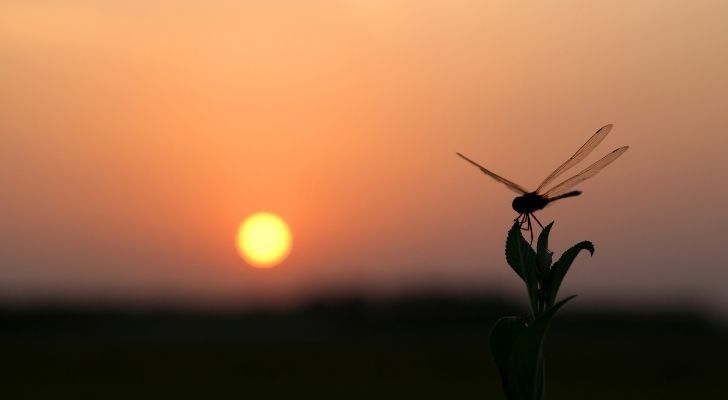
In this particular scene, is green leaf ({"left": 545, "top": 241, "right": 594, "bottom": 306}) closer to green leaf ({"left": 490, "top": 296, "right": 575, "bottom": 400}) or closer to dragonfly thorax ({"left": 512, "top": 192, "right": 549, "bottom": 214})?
green leaf ({"left": 490, "top": 296, "right": 575, "bottom": 400})

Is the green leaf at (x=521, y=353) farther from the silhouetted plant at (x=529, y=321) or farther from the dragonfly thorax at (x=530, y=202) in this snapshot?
the dragonfly thorax at (x=530, y=202)

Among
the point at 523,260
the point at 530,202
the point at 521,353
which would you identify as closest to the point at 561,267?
the point at 523,260

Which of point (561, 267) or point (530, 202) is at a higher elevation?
point (530, 202)

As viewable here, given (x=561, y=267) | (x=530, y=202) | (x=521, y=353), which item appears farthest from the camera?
(x=530, y=202)

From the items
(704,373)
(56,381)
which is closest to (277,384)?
(56,381)

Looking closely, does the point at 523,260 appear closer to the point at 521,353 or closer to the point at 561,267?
the point at 561,267

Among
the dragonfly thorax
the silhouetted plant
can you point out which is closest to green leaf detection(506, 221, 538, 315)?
the silhouetted plant

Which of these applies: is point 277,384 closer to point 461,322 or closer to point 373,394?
point 373,394
